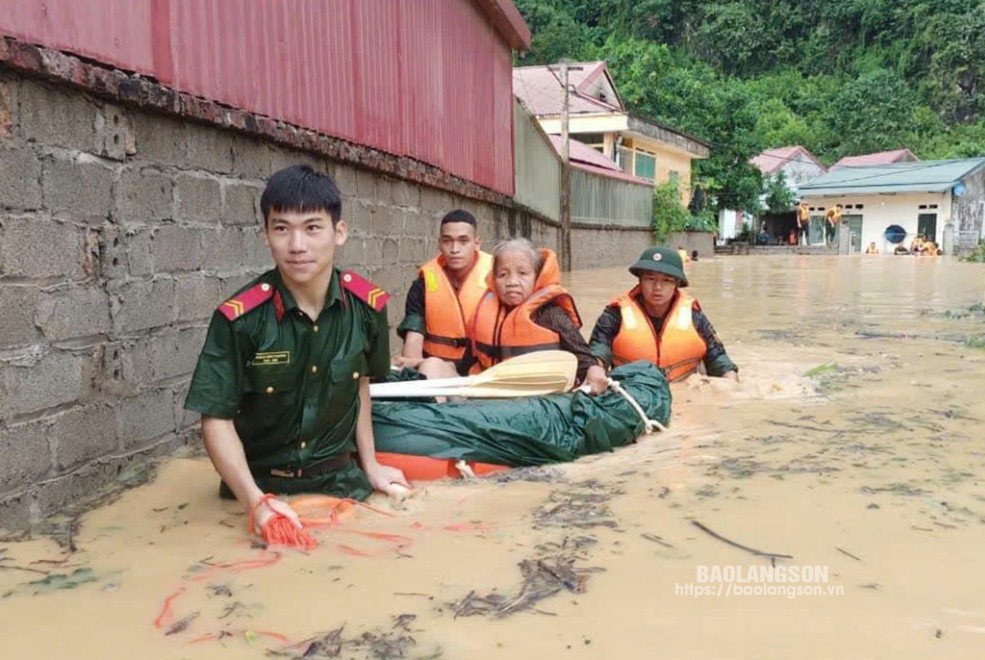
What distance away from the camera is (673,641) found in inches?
82.0

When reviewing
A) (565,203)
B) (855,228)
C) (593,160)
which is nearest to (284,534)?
(565,203)

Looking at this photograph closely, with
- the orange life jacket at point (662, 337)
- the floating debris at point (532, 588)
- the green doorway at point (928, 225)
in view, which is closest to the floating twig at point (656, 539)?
the floating debris at point (532, 588)

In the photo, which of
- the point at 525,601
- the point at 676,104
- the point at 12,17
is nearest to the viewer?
the point at 525,601

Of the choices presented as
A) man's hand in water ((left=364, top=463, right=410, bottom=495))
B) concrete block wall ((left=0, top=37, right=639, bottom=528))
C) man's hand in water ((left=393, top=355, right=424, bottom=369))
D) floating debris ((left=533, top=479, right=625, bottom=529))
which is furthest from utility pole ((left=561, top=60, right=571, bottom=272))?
man's hand in water ((left=364, top=463, right=410, bottom=495))

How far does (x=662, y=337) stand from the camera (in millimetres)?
5383

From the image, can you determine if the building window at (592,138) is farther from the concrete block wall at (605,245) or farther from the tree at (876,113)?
the tree at (876,113)

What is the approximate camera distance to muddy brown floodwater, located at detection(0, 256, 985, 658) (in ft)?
6.86

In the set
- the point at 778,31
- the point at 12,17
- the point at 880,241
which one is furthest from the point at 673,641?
the point at 778,31

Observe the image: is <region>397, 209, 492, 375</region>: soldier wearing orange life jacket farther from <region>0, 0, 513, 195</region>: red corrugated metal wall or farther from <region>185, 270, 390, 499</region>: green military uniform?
<region>185, 270, 390, 499</region>: green military uniform

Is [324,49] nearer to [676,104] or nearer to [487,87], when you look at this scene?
[487,87]

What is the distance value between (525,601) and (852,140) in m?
52.0

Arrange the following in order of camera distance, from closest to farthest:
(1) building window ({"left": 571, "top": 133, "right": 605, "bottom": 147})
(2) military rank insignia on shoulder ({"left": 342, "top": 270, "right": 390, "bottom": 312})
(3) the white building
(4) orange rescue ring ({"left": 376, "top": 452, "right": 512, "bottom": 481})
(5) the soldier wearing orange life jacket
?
(2) military rank insignia on shoulder ({"left": 342, "top": 270, "right": 390, "bottom": 312})
(4) orange rescue ring ({"left": 376, "top": 452, "right": 512, "bottom": 481})
(5) the soldier wearing orange life jacket
(1) building window ({"left": 571, "top": 133, "right": 605, "bottom": 147})
(3) the white building

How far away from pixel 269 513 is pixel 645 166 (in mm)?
26862

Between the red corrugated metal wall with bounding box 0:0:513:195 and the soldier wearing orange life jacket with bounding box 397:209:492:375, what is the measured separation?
3.73 ft
